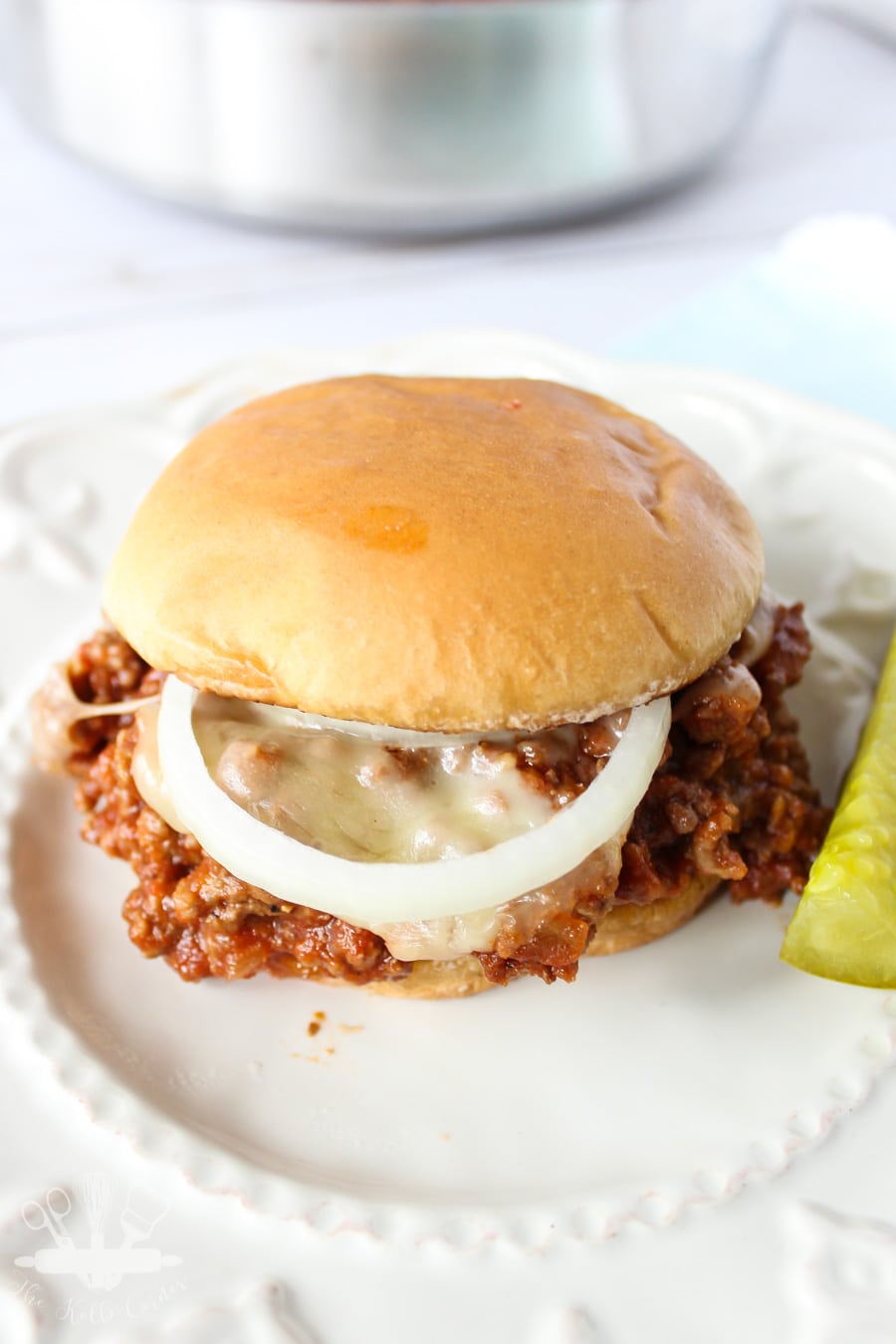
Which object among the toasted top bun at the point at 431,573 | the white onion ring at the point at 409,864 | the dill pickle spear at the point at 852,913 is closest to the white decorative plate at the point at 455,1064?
the dill pickle spear at the point at 852,913

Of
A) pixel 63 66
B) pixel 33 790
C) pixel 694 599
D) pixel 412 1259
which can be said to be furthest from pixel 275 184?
pixel 412 1259

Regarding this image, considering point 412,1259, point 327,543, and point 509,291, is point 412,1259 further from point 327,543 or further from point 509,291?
point 509,291

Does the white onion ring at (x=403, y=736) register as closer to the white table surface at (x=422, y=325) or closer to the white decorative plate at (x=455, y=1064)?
the white decorative plate at (x=455, y=1064)

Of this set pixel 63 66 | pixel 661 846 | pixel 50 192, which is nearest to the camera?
pixel 661 846

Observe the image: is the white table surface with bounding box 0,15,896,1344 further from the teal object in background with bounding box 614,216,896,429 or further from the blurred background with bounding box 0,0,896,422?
the teal object in background with bounding box 614,216,896,429

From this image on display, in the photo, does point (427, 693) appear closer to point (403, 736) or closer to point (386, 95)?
point (403, 736)

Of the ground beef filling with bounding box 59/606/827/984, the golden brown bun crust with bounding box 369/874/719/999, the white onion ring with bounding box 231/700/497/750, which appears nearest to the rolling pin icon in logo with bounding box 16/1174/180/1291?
the ground beef filling with bounding box 59/606/827/984
